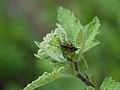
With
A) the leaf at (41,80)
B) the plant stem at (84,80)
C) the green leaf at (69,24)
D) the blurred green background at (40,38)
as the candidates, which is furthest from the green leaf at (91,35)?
the blurred green background at (40,38)

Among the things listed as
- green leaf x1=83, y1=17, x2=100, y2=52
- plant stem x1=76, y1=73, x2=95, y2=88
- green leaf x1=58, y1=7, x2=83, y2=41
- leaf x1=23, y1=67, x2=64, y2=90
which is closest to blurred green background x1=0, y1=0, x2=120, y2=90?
green leaf x1=58, y1=7, x2=83, y2=41

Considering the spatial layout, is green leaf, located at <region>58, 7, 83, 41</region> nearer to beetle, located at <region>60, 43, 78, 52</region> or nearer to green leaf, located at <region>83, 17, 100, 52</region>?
green leaf, located at <region>83, 17, 100, 52</region>

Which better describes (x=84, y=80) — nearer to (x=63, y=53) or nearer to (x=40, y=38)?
(x=63, y=53)

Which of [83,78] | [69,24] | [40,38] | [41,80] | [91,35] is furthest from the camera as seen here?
[40,38]

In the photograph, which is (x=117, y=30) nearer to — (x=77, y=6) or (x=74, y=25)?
(x=77, y=6)

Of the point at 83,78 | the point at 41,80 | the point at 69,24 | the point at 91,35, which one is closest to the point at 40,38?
the point at 69,24

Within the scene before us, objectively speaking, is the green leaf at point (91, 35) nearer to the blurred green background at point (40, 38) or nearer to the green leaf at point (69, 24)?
the green leaf at point (69, 24)
